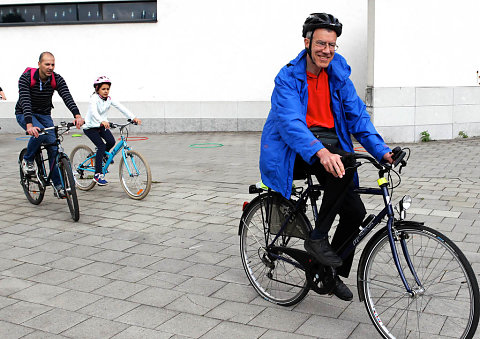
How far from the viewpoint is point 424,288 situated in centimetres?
313

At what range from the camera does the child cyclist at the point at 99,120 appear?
297 inches

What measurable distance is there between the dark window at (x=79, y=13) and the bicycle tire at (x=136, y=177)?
25.3ft

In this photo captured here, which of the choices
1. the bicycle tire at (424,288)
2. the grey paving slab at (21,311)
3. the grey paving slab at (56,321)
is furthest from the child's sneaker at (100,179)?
the bicycle tire at (424,288)

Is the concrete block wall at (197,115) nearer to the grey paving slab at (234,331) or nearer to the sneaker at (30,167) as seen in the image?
the sneaker at (30,167)

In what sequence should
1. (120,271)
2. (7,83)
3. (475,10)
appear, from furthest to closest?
(7,83), (475,10), (120,271)

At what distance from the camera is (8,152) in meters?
11.9

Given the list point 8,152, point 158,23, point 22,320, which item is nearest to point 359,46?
point 158,23

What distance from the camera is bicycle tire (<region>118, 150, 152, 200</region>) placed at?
23.9 feet

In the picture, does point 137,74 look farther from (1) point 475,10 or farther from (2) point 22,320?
(2) point 22,320

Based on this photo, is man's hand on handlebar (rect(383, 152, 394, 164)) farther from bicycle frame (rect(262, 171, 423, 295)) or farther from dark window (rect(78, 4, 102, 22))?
dark window (rect(78, 4, 102, 22))

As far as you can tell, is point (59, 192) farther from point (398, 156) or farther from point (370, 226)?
point (398, 156)

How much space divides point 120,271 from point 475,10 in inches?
396

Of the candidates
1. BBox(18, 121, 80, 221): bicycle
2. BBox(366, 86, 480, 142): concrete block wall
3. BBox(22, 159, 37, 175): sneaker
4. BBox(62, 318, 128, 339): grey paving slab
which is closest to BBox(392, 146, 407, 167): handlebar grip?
BBox(62, 318, 128, 339): grey paving slab

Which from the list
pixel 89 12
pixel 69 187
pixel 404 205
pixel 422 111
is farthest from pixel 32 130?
pixel 89 12
